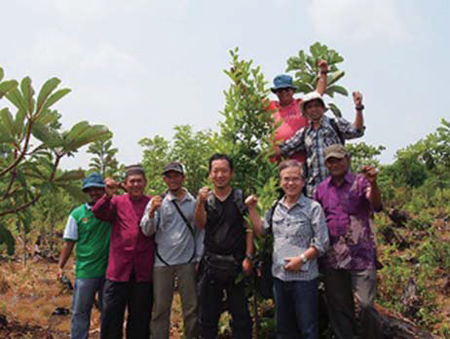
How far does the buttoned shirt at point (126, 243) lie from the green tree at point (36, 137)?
111 centimetres

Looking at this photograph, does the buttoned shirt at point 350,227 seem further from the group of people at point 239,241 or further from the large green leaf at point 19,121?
the large green leaf at point 19,121

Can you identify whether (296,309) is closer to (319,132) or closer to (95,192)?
(319,132)

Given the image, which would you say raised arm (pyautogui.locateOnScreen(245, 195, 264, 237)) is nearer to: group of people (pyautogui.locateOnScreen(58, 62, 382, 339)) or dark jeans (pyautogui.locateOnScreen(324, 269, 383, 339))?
group of people (pyautogui.locateOnScreen(58, 62, 382, 339))

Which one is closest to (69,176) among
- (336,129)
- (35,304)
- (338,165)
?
(338,165)

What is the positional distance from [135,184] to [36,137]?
1.44 metres

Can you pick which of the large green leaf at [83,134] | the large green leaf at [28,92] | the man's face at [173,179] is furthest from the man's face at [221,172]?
the large green leaf at [28,92]

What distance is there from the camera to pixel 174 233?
378 centimetres

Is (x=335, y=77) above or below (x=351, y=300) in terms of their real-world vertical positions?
above

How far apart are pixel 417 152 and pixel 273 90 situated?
10.9 metres

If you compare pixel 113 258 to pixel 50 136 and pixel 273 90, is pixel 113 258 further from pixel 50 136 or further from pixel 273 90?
pixel 273 90

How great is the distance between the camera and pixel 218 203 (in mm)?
3506

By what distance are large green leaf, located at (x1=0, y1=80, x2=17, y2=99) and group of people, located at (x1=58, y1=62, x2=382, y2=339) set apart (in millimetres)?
1449

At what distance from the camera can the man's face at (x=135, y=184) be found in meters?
3.89

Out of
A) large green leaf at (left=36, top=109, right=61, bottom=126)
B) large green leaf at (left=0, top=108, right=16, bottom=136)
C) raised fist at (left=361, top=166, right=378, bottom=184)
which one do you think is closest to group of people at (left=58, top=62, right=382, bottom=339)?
raised fist at (left=361, top=166, right=378, bottom=184)
